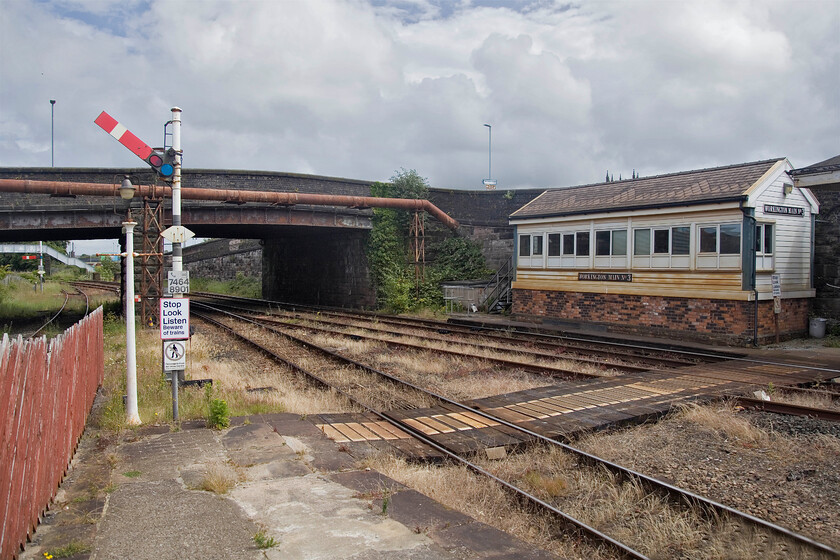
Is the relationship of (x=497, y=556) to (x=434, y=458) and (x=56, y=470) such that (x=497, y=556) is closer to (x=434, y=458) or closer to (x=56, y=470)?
(x=434, y=458)

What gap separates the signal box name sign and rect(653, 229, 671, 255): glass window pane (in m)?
12.8

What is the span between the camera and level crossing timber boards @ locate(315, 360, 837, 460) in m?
7.01

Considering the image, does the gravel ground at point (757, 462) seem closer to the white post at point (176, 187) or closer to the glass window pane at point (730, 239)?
the white post at point (176, 187)

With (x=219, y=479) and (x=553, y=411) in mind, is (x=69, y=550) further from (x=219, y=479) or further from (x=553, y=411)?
(x=553, y=411)

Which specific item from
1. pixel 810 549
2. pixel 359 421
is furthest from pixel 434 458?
pixel 810 549

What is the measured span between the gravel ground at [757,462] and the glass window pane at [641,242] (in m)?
9.51

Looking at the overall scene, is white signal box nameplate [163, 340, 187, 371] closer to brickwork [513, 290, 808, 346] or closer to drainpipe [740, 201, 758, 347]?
brickwork [513, 290, 808, 346]

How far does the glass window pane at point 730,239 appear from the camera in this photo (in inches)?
579

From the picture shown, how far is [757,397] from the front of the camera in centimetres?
874

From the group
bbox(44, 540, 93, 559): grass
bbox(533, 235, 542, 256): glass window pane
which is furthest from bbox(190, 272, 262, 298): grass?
bbox(44, 540, 93, 559): grass

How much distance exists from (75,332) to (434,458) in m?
4.11

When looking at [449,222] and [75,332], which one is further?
[449,222]

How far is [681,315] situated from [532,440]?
1054 cm

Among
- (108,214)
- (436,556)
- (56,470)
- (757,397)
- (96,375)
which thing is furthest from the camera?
(108,214)
